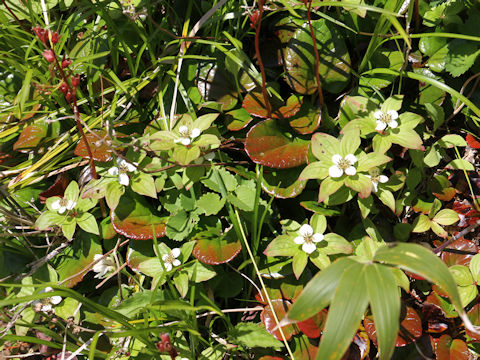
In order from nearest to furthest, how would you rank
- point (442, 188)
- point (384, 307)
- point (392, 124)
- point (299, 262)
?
point (384, 307) → point (299, 262) → point (392, 124) → point (442, 188)

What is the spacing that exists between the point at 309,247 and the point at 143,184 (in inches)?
28.8

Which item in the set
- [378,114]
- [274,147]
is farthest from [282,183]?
[378,114]

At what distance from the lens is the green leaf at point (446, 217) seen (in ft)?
5.95

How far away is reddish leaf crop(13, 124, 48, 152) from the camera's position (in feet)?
6.68

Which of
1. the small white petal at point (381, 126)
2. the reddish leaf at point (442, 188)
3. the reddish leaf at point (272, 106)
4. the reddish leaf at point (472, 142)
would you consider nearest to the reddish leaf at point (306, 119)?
the reddish leaf at point (272, 106)

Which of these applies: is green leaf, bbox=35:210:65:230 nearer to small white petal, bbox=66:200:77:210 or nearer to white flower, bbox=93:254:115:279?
small white petal, bbox=66:200:77:210

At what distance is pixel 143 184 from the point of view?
1734mm

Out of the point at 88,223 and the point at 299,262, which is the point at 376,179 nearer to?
the point at 299,262

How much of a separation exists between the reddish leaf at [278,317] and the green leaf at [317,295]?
2.04ft

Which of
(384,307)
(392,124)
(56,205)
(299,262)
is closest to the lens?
(384,307)

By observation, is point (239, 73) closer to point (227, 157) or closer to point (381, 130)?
point (227, 157)

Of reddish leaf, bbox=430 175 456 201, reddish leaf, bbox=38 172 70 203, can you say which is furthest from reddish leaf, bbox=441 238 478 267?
reddish leaf, bbox=38 172 70 203

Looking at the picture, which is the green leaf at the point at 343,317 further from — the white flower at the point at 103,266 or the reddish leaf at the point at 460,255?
the white flower at the point at 103,266

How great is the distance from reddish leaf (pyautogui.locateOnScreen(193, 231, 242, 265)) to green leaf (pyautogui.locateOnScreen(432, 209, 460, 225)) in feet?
2.93
